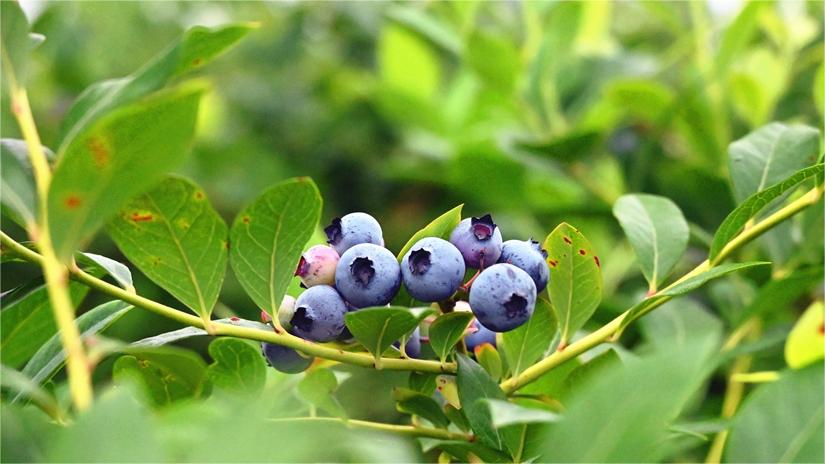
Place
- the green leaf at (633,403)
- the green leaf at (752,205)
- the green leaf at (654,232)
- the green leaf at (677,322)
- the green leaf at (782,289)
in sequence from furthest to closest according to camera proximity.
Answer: the green leaf at (677,322), the green leaf at (782,289), the green leaf at (654,232), the green leaf at (752,205), the green leaf at (633,403)

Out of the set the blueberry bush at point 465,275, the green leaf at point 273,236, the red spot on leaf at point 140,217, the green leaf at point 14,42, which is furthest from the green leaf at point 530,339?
the green leaf at point 14,42

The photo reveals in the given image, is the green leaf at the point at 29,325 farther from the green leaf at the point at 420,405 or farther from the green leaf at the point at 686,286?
the green leaf at the point at 686,286

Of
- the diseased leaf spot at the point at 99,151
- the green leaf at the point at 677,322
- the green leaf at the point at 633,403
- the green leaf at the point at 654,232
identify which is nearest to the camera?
the green leaf at the point at 633,403

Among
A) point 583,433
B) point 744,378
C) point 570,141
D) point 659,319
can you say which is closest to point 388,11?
point 570,141

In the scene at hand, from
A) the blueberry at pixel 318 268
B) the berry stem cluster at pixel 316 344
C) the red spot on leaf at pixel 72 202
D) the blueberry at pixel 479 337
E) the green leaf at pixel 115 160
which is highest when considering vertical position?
the green leaf at pixel 115 160

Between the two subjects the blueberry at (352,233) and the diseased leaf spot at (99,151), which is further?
the blueberry at (352,233)

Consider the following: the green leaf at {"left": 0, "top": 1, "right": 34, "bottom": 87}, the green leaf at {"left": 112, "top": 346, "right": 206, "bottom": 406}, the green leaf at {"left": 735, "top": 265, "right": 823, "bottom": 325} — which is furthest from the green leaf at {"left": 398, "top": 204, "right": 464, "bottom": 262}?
the green leaf at {"left": 735, "top": 265, "right": 823, "bottom": 325}

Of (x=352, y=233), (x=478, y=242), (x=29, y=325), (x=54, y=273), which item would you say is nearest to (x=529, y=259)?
(x=478, y=242)

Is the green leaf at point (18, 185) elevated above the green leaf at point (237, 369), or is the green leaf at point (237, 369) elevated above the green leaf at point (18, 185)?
the green leaf at point (18, 185)
